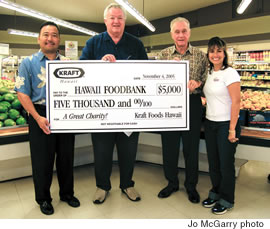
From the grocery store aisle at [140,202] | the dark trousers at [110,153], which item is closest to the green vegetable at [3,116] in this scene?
the grocery store aisle at [140,202]

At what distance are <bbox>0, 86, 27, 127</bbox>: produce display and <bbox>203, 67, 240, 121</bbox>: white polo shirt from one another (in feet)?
7.41

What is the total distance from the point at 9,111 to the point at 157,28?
9.74 metres

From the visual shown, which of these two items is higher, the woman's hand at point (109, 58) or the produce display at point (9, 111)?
the woman's hand at point (109, 58)

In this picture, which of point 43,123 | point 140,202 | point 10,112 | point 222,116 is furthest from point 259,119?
point 10,112

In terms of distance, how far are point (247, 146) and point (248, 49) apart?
612cm

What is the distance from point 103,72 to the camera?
201 cm

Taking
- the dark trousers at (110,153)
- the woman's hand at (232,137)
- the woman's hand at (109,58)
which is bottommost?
the dark trousers at (110,153)

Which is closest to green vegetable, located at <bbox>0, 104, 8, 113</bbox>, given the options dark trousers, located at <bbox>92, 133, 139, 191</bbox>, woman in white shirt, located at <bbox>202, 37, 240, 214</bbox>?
dark trousers, located at <bbox>92, 133, 139, 191</bbox>

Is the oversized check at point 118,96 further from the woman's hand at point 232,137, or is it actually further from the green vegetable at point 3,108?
the green vegetable at point 3,108

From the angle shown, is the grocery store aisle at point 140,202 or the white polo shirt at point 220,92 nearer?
the white polo shirt at point 220,92

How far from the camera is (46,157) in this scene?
2.07m

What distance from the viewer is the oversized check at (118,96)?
1.98m

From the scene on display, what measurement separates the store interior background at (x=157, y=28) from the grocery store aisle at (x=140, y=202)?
28cm

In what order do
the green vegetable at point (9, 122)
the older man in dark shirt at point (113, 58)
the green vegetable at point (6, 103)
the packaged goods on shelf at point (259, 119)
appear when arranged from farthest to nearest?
the green vegetable at point (6, 103) → the green vegetable at point (9, 122) → the packaged goods on shelf at point (259, 119) → the older man in dark shirt at point (113, 58)
